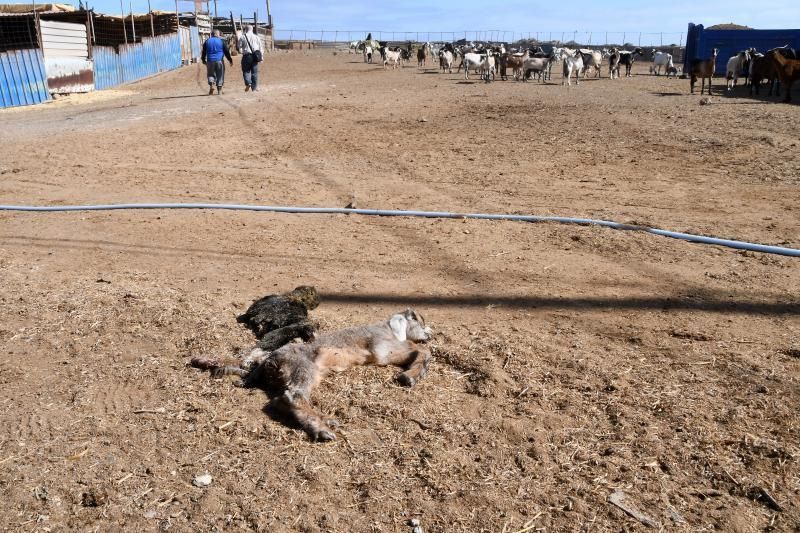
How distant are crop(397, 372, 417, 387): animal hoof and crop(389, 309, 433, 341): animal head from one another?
433 mm

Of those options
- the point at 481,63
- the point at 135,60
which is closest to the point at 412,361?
the point at 481,63

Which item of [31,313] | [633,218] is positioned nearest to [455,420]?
[31,313]

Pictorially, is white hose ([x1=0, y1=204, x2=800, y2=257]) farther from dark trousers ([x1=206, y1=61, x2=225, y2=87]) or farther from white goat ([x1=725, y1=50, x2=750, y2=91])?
white goat ([x1=725, y1=50, x2=750, y2=91])

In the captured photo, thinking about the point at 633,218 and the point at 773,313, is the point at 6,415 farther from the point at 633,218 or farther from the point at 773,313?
the point at 633,218

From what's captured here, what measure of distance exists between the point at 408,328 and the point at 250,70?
1839 centimetres

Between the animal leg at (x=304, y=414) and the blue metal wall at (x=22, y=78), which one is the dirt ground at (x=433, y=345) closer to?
the animal leg at (x=304, y=414)

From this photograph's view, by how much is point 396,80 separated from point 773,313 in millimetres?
24351

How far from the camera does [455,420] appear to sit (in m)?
3.68

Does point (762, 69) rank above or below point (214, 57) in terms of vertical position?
below

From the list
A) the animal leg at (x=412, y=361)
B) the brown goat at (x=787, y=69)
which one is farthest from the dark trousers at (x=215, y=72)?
the animal leg at (x=412, y=361)

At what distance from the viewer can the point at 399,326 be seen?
4.53 metres

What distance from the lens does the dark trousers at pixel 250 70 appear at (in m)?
20.3

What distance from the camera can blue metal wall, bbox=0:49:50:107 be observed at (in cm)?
2020

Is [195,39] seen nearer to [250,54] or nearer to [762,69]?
[250,54]
